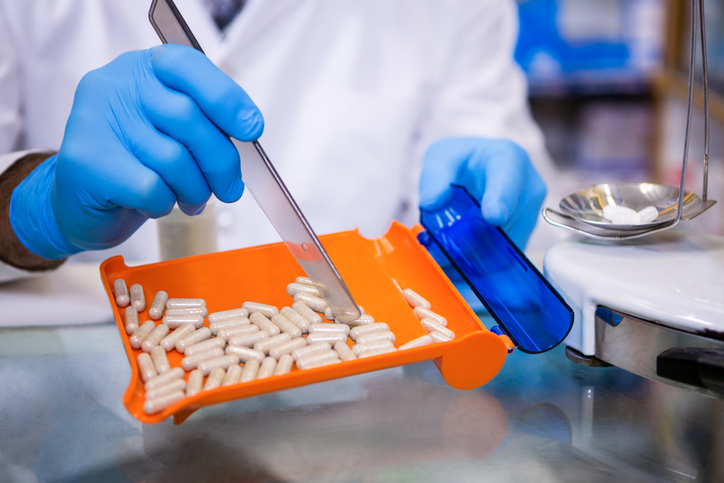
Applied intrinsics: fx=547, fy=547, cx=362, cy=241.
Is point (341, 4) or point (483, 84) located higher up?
point (341, 4)

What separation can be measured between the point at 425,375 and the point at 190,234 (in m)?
0.48

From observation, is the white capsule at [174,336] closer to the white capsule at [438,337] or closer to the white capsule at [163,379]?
the white capsule at [163,379]

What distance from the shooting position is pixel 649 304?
1.80 ft

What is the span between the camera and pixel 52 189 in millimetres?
762

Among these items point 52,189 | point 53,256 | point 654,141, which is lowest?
point 654,141

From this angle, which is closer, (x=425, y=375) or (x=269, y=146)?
(x=425, y=375)

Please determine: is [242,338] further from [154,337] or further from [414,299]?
[414,299]

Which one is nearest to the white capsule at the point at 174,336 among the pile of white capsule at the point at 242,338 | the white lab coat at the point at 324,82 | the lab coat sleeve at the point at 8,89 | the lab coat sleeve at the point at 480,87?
the pile of white capsule at the point at 242,338

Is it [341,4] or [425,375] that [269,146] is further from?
[425,375]

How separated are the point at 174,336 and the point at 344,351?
8.4 inches

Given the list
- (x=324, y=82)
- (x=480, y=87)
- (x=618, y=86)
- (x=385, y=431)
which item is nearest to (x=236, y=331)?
(x=385, y=431)

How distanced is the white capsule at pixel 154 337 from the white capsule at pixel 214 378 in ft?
0.30

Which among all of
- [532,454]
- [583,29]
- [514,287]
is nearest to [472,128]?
[514,287]

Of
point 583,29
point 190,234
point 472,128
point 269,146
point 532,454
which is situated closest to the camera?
point 532,454
